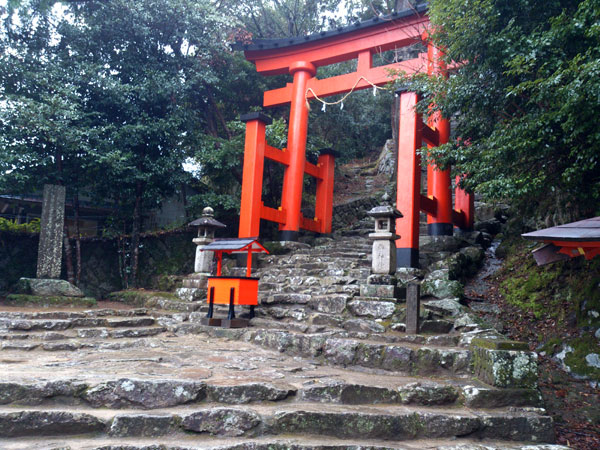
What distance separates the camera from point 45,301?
8.26 m

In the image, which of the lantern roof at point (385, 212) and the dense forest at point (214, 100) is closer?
the dense forest at point (214, 100)

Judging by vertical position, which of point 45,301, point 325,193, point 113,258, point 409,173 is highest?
point 325,193

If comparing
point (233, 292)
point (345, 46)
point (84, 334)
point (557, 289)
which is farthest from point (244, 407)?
point (345, 46)

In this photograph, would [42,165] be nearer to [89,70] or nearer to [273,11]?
[89,70]

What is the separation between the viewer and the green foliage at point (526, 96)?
4836mm

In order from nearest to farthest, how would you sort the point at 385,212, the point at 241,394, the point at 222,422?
the point at 222,422
the point at 241,394
the point at 385,212

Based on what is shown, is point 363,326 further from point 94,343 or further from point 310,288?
point 94,343

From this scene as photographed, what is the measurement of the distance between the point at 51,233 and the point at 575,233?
952 cm

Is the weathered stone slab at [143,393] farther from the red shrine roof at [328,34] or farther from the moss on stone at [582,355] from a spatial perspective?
the red shrine roof at [328,34]

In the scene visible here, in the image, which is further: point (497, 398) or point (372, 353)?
point (372, 353)

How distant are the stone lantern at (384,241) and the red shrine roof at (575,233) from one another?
286cm

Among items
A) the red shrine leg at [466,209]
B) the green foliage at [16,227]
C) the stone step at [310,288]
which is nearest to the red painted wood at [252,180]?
the stone step at [310,288]

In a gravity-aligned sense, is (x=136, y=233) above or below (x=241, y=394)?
above

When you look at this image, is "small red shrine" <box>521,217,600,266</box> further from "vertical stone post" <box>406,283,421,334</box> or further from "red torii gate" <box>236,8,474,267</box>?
"red torii gate" <box>236,8,474,267</box>
